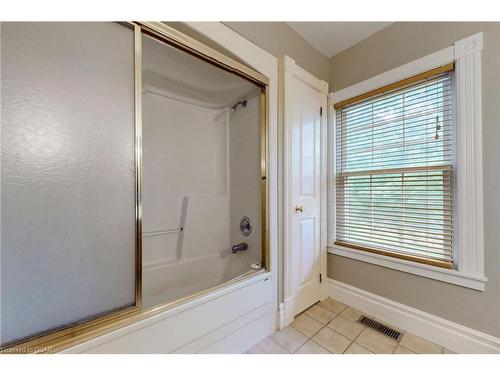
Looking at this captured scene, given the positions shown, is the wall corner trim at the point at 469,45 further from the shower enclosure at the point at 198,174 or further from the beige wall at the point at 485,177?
the shower enclosure at the point at 198,174

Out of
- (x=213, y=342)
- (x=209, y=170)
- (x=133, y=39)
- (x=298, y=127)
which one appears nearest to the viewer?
(x=133, y=39)

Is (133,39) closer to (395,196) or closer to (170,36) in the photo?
(170,36)

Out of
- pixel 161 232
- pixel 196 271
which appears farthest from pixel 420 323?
pixel 161 232

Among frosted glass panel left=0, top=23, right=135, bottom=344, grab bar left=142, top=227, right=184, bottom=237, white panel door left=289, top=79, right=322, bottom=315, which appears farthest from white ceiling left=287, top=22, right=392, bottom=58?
grab bar left=142, top=227, right=184, bottom=237

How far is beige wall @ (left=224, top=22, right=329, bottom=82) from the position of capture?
1416 mm

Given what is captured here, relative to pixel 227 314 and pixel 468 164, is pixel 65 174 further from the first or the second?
pixel 468 164

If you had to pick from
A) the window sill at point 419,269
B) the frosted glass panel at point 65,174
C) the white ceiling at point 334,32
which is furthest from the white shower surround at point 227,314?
the window sill at point 419,269

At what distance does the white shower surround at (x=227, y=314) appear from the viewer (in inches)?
36.1

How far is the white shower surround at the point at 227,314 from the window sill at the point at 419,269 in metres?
0.80

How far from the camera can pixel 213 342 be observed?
1171mm

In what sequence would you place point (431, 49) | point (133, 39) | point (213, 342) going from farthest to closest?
point (431, 49), point (213, 342), point (133, 39)

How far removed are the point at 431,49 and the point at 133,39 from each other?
1.97 meters
